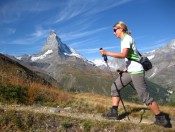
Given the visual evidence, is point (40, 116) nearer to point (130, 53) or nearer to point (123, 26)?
point (130, 53)

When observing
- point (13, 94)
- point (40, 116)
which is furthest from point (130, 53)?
point (13, 94)

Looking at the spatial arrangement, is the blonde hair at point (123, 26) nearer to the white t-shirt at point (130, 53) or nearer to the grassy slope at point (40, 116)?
the white t-shirt at point (130, 53)

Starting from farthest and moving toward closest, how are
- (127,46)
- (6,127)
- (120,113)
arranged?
(120,113) → (127,46) → (6,127)

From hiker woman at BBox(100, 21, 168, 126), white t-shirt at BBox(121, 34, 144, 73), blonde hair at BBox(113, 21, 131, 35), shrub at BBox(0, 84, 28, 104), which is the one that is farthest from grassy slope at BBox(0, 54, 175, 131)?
blonde hair at BBox(113, 21, 131, 35)

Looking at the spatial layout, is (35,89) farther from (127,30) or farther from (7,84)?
(127,30)

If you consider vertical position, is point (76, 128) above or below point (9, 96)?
below

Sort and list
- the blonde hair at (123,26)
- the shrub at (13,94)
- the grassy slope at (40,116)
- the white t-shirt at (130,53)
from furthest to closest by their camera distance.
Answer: the shrub at (13,94) < the blonde hair at (123,26) < the white t-shirt at (130,53) < the grassy slope at (40,116)

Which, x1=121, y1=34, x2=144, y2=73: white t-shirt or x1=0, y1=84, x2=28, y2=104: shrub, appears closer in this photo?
x1=121, y1=34, x2=144, y2=73: white t-shirt

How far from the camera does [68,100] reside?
14.3 metres

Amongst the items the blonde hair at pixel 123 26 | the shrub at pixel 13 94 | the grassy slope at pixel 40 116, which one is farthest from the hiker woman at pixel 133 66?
the shrub at pixel 13 94

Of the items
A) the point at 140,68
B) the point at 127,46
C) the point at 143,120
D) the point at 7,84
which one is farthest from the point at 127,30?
the point at 7,84

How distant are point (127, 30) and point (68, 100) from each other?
5.35m

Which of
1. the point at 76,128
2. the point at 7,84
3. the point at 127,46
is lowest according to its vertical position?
the point at 76,128

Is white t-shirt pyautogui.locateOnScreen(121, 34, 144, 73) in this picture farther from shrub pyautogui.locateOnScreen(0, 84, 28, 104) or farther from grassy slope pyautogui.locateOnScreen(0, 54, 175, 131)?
shrub pyautogui.locateOnScreen(0, 84, 28, 104)
